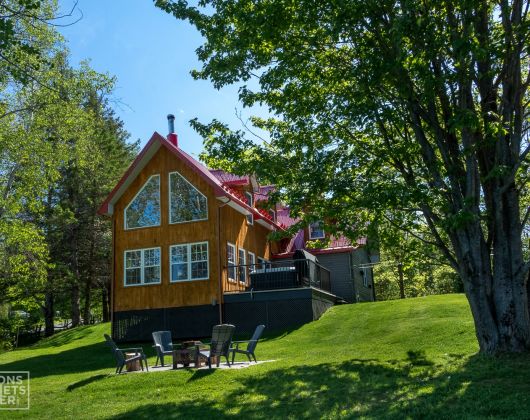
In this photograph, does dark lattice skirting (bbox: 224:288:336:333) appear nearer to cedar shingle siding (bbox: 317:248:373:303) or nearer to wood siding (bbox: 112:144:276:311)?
wood siding (bbox: 112:144:276:311)

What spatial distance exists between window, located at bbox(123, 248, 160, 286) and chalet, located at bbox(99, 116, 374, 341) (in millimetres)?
42

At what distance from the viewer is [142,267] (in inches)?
864

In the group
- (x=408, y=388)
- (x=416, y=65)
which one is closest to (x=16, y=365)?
(x=408, y=388)

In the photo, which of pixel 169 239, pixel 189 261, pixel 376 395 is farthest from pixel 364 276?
pixel 376 395

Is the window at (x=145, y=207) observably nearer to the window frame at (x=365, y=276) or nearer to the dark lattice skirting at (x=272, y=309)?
the dark lattice skirting at (x=272, y=309)

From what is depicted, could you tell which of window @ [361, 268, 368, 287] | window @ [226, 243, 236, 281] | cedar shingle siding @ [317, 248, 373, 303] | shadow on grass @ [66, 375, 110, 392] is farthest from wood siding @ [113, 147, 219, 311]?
window @ [361, 268, 368, 287]

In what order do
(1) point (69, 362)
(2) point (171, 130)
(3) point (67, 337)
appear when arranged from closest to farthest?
(1) point (69, 362), (2) point (171, 130), (3) point (67, 337)

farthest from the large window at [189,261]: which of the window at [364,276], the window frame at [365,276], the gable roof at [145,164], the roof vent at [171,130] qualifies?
the window frame at [365,276]

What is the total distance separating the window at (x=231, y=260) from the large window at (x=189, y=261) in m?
0.98

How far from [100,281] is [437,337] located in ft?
81.0

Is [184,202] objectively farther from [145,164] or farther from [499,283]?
[499,283]

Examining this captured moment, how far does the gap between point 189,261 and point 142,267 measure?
2181mm

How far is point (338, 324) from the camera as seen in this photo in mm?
18781

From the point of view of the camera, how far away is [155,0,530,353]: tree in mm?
9383
